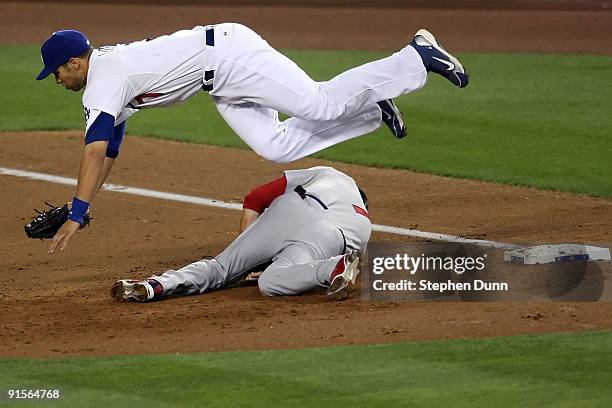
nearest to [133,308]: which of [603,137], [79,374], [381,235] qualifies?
[79,374]

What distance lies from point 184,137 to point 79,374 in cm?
687

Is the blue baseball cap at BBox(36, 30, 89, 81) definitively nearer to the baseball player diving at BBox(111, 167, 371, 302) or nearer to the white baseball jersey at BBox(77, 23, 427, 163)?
the white baseball jersey at BBox(77, 23, 427, 163)

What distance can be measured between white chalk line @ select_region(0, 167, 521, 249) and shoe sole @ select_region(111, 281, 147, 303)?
2.15 metres

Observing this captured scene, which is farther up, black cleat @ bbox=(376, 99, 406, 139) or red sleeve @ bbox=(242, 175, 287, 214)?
black cleat @ bbox=(376, 99, 406, 139)

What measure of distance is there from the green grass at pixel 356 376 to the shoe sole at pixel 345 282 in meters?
0.82

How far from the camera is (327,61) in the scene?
16391 mm

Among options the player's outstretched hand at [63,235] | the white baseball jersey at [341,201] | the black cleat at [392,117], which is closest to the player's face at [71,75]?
the player's outstretched hand at [63,235]

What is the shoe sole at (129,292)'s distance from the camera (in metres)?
7.22

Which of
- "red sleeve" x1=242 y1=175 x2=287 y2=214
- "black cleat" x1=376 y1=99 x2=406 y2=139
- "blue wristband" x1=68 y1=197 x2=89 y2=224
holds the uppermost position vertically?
"black cleat" x1=376 y1=99 x2=406 y2=139

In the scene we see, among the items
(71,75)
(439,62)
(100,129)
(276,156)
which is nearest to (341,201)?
(276,156)

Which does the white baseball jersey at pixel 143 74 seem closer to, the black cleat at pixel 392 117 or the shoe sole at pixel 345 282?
the black cleat at pixel 392 117

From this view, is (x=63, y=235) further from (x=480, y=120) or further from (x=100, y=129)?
(x=480, y=120)

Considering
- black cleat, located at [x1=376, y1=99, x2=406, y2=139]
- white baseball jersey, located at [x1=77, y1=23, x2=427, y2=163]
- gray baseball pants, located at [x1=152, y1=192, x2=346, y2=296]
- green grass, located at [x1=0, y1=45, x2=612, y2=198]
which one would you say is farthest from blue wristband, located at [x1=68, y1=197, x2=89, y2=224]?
green grass, located at [x1=0, y1=45, x2=612, y2=198]

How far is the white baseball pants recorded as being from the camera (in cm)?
770
